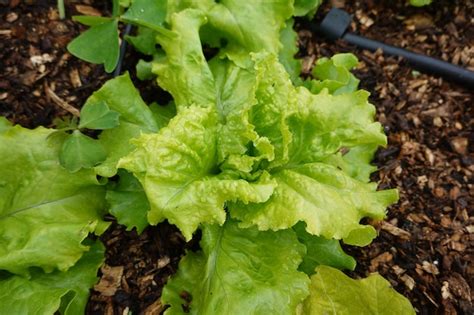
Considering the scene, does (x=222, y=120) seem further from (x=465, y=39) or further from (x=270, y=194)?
(x=465, y=39)

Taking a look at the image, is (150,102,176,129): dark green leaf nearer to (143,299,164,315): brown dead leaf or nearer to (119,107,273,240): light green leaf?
(119,107,273,240): light green leaf

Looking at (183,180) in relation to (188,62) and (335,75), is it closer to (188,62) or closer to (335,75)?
(188,62)

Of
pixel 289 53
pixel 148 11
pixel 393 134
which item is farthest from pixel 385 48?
pixel 148 11

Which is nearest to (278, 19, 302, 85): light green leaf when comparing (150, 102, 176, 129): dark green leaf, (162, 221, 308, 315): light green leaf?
(150, 102, 176, 129): dark green leaf

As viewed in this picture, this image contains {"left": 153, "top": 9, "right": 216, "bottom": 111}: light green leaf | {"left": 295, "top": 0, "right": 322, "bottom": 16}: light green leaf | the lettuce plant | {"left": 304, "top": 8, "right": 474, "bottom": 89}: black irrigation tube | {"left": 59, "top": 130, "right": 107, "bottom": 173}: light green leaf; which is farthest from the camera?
{"left": 304, "top": 8, "right": 474, "bottom": 89}: black irrigation tube

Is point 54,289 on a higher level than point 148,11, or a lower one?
lower

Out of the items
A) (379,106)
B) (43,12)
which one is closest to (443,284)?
A: (379,106)

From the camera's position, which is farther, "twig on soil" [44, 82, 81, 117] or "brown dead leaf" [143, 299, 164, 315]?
"twig on soil" [44, 82, 81, 117]
